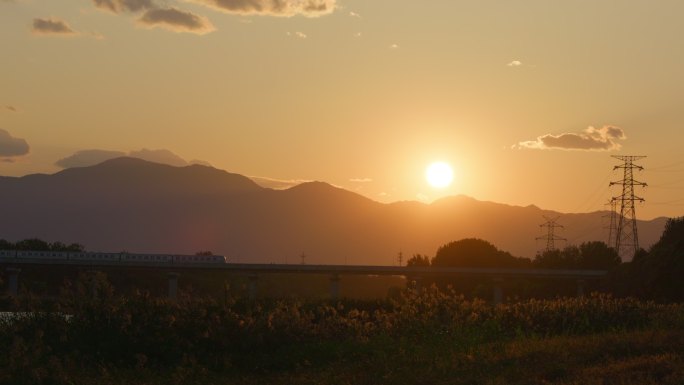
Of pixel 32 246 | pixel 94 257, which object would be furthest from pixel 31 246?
pixel 94 257

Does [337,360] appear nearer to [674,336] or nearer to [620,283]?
[674,336]

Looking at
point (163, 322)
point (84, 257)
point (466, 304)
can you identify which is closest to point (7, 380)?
point (163, 322)

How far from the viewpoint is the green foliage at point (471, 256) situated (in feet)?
502

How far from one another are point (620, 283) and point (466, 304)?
46351 mm

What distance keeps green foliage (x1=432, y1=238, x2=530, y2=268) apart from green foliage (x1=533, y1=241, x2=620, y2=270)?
18.6ft

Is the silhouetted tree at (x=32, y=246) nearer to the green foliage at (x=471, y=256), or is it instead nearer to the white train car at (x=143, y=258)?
the white train car at (x=143, y=258)

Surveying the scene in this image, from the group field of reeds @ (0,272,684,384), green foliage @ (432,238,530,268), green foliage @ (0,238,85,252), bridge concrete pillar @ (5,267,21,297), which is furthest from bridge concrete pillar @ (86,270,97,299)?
green foliage @ (0,238,85,252)

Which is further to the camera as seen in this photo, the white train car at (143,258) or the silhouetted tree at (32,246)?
the silhouetted tree at (32,246)

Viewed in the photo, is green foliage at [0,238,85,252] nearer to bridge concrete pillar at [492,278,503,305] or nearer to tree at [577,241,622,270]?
bridge concrete pillar at [492,278,503,305]

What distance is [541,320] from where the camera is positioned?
29.0 m

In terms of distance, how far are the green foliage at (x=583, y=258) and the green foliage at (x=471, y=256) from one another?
568cm

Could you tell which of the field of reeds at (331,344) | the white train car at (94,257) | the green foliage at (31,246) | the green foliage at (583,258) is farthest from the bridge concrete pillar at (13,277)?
the field of reeds at (331,344)

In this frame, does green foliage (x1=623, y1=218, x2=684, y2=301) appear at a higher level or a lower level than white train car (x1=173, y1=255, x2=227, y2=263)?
lower

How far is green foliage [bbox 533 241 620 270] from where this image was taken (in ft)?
475
